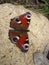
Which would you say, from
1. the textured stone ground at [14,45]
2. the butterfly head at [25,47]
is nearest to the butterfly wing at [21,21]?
the textured stone ground at [14,45]

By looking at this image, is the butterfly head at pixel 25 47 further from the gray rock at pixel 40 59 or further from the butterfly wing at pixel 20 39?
the gray rock at pixel 40 59

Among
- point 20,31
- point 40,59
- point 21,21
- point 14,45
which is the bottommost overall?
point 40,59

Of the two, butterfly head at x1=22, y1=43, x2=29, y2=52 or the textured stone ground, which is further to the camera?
the textured stone ground

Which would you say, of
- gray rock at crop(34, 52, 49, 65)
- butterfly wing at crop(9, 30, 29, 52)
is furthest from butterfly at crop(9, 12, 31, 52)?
gray rock at crop(34, 52, 49, 65)

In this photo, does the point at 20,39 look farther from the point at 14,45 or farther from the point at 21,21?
the point at 21,21

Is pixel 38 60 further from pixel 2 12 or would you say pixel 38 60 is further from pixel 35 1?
pixel 35 1

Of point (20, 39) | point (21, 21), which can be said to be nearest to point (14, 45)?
point (20, 39)

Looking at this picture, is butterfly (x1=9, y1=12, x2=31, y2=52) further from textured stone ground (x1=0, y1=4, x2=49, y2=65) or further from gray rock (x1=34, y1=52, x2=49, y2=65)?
gray rock (x1=34, y1=52, x2=49, y2=65)
